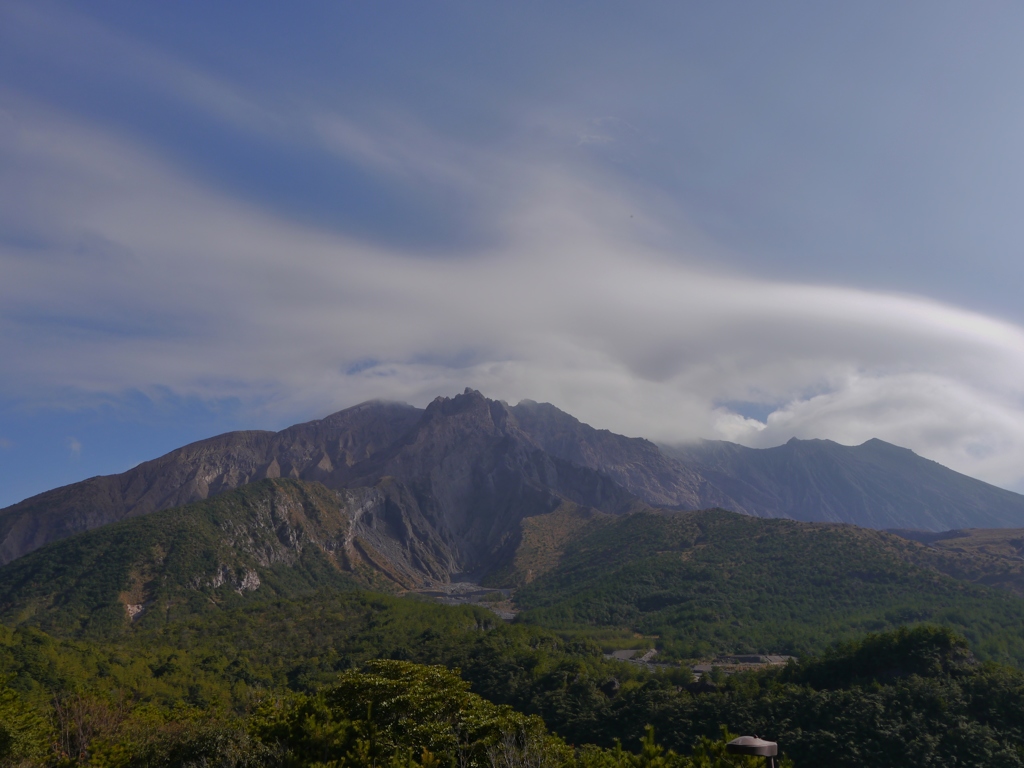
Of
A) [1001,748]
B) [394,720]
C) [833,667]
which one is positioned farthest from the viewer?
[833,667]

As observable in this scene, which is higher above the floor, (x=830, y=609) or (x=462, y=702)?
(x=462, y=702)

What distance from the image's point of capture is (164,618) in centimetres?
19112

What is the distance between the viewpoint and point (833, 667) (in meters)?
87.1

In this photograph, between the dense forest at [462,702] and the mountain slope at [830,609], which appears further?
the mountain slope at [830,609]

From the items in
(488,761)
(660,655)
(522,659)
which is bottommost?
(660,655)

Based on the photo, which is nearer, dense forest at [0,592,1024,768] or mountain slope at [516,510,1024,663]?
dense forest at [0,592,1024,768]

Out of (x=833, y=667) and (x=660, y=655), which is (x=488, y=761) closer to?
(x=833, y=667)

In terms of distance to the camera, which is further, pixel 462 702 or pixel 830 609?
pixel 830 609

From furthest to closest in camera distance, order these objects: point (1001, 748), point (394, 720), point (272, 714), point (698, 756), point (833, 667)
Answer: point (833, 667), point (1001, 748), point (272, 714), point (394, 720), point (698, 756)

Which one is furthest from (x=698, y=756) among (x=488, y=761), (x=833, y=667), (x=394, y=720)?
(x=833, y=667)

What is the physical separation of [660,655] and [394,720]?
4786 inches

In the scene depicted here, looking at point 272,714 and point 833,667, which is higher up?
point 272,714

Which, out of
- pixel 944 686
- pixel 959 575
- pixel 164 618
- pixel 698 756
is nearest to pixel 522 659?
pixel 944 686

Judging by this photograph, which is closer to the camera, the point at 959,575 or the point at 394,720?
the point at 394,720
